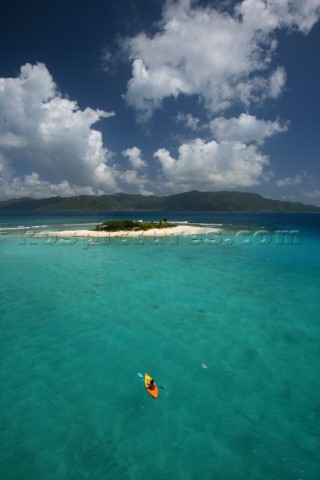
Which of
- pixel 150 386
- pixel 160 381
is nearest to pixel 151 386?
pixel 150 386

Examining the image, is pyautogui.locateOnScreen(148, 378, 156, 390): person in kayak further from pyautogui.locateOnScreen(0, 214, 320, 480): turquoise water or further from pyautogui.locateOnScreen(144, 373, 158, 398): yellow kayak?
pyautogui.locateOnScreen(0, 214, 320, 480): turquoise water

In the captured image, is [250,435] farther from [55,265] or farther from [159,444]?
[55,265]

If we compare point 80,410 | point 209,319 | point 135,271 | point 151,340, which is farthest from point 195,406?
point 135,271

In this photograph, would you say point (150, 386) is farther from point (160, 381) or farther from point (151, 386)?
point (160, 381)

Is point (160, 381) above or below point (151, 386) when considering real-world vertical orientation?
below

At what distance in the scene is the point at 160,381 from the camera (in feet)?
30.9

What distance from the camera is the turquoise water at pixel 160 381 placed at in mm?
6582

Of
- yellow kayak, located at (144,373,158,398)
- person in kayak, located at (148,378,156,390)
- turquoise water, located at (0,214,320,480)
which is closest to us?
turquoise water, located at (0,214,320,480)

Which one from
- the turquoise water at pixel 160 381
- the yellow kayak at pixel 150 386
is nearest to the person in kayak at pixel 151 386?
the yellow kayak at pixel 150 386

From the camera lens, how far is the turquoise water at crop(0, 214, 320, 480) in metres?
6.58

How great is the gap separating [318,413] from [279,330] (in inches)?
218

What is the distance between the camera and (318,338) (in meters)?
12.5

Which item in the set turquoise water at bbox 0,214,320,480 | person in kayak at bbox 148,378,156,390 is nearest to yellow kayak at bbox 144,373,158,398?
person in kayak at bbox 148,378,156,390

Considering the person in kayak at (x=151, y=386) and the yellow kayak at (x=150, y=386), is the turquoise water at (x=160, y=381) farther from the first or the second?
the person in kayak at (x=151, y=386)
